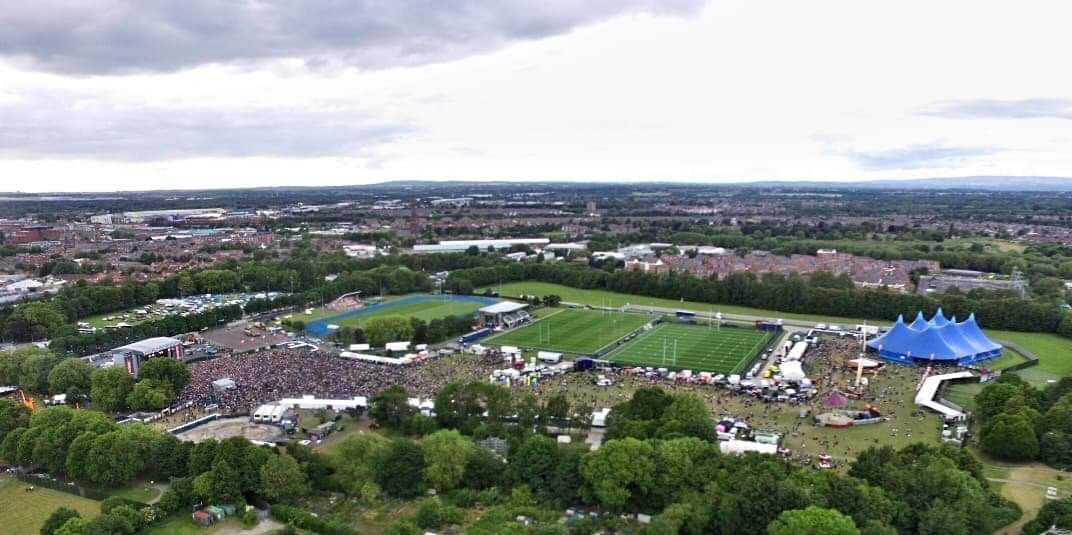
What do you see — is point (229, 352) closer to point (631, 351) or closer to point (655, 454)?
point (631, 351)

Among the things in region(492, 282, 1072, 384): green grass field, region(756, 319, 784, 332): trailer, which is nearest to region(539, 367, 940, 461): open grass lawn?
region(492, 282, 1072, 384): green grass field

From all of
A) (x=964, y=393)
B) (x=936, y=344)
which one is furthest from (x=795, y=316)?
(x=964, y=393)

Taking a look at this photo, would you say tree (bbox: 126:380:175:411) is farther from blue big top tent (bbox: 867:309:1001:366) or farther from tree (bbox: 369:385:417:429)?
blue big top tent (bbox: 867:309:1001:366)

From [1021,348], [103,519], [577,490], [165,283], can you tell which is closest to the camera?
[103,519]

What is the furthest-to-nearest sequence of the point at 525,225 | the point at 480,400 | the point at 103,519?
the point at 525,225 < the point at 480,400 < the point at 103,519

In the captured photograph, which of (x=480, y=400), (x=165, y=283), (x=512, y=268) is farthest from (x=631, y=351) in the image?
(x=165, y=283)

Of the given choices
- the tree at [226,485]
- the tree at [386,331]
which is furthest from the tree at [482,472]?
the tree at [386,331]

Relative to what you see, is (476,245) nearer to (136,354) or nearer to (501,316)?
(501,316)
